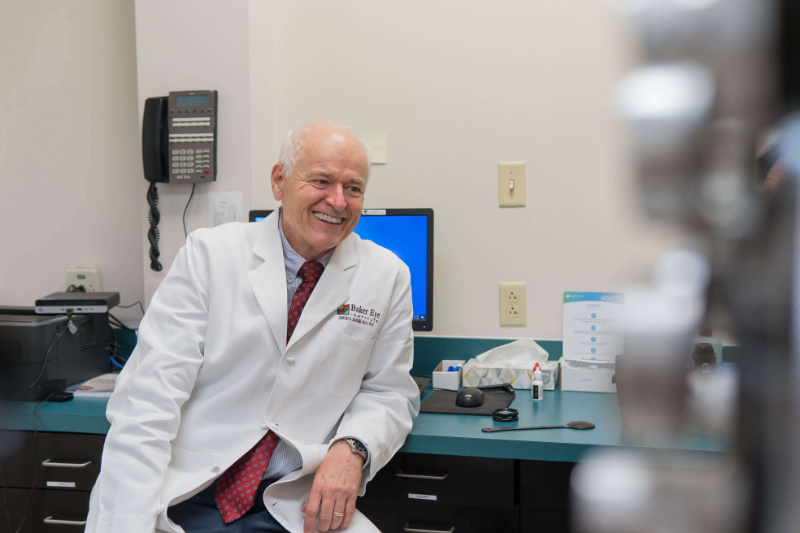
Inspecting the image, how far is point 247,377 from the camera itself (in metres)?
1.29

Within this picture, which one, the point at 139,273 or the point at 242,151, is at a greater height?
the point at 242,151

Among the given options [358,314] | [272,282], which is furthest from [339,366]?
[272,282]

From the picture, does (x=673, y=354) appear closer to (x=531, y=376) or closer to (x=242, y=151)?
(x=531, y=376)

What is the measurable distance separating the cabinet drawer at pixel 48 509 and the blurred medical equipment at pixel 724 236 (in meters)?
1.74

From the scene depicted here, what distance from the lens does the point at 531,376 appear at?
67.9 inches

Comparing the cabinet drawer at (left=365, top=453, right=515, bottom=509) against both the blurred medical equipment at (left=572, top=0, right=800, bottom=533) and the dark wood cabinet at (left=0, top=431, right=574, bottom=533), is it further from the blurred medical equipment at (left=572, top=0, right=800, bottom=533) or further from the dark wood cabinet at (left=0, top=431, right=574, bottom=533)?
the blurred medical equipment at (left=572, top=0, right=800, bottom=533)

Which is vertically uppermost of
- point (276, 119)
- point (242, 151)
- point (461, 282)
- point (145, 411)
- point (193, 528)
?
point (276, 119)

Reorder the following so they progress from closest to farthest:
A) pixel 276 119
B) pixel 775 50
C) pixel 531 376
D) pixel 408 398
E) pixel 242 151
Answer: pixel 775 50 → pixel 408 398 → pixel 531 376 → pixel 242 151 → pixel 276 119

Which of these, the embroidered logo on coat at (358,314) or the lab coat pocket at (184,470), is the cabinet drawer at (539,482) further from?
the lab coat pocket at (184,470)

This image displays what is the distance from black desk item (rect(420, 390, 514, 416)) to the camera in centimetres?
150

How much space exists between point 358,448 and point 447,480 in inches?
9.8

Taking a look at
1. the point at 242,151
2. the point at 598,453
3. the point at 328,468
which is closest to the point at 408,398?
the point at 328,468

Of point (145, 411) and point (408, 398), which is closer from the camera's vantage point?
point (145, 411)

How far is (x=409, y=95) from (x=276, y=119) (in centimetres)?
48
